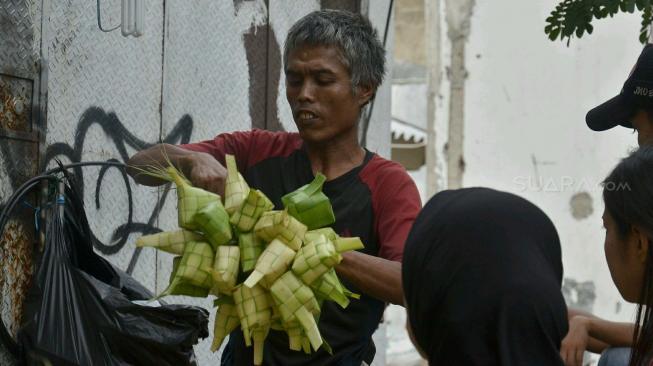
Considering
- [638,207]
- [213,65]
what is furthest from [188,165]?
[213,65]

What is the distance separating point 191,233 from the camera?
2.74m

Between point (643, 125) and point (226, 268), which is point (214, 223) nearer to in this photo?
point (226, 268)

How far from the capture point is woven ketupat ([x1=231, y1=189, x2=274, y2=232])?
2.70m

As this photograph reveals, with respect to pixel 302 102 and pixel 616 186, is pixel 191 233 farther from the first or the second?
pixel 616 186

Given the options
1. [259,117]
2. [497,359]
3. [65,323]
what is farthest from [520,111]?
[497,359]

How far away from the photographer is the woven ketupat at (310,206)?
9.01 ft

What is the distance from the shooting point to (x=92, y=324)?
3211 millimetres

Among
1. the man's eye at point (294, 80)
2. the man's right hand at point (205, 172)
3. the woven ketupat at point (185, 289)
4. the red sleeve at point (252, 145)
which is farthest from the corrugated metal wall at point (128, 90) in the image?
→ the woven ketupat at point (185, 289)

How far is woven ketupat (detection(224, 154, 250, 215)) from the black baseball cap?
1.57m

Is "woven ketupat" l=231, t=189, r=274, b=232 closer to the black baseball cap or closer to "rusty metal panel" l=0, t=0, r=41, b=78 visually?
"rusty metal panel" l=0, t=0, r=41, b=78

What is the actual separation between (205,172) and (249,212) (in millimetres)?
309

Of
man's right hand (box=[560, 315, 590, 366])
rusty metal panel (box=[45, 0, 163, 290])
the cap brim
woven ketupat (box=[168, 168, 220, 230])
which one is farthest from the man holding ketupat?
the cap brim

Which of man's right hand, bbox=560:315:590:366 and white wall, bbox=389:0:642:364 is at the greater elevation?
white wall, bbox=389:0:642:364

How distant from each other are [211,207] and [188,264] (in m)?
0.15
